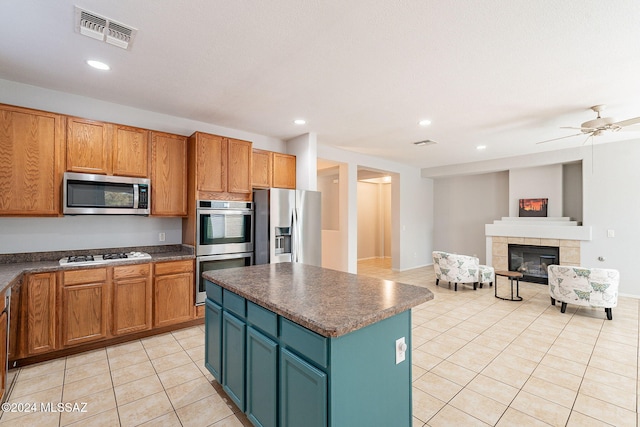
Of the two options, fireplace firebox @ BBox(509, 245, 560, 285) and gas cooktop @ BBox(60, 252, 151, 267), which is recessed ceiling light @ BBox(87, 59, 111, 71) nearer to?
gas cooktop @ BBox(60, 252, 151, 267)

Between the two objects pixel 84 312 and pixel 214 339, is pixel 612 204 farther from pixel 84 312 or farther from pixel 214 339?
pixel 84 312

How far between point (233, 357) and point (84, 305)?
6.29ft

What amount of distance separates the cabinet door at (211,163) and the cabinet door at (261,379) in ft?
7.70

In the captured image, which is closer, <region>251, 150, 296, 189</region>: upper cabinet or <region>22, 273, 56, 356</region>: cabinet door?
<region>22, 273, 56, 356</region>: cabinet door

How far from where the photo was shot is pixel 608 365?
9.18 ft

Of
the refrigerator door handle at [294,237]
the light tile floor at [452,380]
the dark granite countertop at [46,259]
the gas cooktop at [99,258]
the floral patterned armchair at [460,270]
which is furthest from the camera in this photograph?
the floral patterned armchair at [460,270]

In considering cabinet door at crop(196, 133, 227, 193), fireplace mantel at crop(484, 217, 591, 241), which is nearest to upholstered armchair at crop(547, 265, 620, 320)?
fireplace mantel at crop(484, 217, 591, 241)

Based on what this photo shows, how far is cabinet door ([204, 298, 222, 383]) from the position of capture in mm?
2275

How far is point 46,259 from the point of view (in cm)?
315

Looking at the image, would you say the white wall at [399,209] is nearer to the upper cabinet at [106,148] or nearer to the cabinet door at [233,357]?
the upper cabinet at [106,148]

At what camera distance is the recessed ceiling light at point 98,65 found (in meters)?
2.57

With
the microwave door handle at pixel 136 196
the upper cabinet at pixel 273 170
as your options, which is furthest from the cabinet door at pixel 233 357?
the upper cabinet at pixel 273 170

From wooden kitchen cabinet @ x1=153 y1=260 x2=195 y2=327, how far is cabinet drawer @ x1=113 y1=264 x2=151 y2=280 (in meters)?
0.10

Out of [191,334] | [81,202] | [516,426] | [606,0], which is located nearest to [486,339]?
[516,426]
